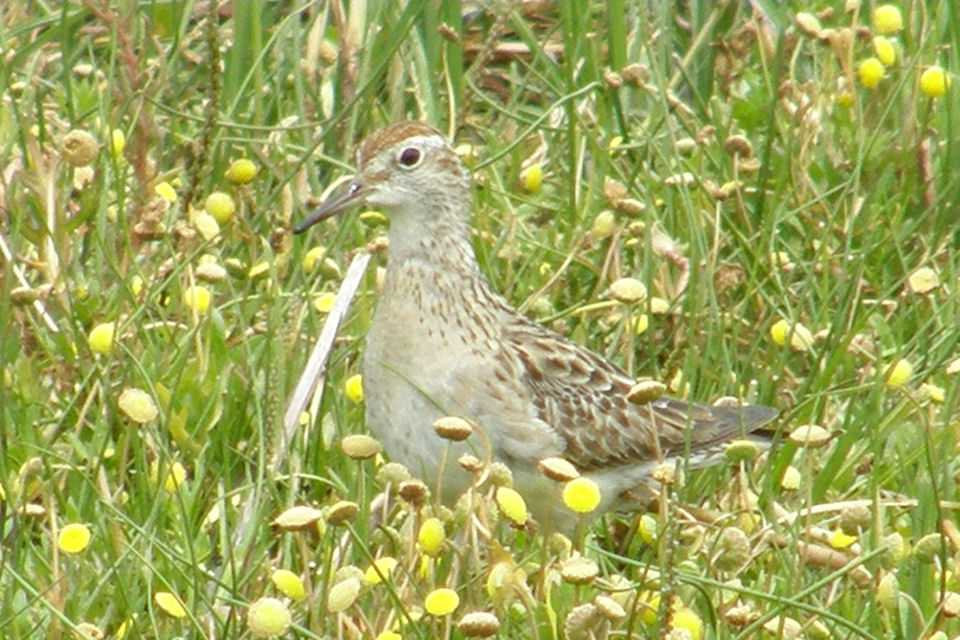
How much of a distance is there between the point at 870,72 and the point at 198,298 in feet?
7.17

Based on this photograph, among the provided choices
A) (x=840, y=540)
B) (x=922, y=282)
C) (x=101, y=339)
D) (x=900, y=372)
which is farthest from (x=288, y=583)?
(x=922, y=282)

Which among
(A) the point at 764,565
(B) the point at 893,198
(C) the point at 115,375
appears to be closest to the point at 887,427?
(A) the point at 764,565

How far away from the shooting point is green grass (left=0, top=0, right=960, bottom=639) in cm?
422

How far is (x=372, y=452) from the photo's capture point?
430cm

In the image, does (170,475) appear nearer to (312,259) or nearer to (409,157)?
(409,157)

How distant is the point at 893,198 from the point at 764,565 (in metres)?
2.01

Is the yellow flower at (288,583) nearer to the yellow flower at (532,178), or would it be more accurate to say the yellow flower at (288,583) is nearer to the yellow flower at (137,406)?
the yellow flower at (137,406)

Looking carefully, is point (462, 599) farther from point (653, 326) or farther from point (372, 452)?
point (653, 326)

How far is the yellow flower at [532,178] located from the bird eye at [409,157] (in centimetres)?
92

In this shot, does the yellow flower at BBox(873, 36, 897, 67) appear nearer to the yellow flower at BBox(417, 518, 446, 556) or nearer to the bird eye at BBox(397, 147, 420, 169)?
the bird eye at BBox(397, 147, 420, 169)

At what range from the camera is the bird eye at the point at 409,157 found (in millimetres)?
5539

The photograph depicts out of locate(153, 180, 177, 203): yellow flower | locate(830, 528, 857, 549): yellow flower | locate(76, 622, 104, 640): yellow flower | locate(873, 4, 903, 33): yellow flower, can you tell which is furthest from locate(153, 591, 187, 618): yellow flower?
locate(873, 4, 903, 33): yellow flower

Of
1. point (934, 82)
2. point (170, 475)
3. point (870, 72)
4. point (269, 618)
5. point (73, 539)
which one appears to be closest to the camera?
point (269, 618)

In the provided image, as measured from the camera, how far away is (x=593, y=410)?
5.50 meters
